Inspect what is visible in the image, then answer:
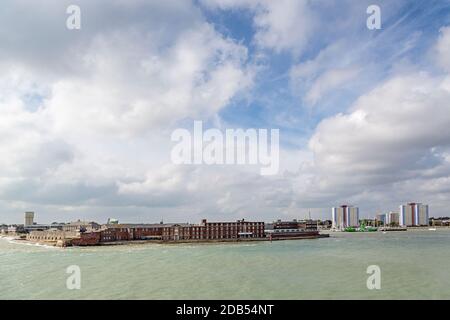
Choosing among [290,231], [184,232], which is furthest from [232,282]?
[290,231]

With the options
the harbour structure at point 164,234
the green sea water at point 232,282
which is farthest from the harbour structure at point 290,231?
the green sea water at point 232,282

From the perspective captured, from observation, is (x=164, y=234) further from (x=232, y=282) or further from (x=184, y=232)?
(x=232, y=282)

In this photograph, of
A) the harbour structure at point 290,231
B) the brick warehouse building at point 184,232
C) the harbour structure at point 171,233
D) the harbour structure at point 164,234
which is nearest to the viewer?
the harbour structure at point 164,234

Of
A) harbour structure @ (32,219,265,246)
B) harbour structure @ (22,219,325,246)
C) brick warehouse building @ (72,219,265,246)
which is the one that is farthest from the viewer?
brick warehouse building @ (72,219,265,246)

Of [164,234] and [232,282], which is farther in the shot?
[164,234]

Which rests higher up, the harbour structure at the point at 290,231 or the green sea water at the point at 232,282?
the green sea water at the point at 232,282

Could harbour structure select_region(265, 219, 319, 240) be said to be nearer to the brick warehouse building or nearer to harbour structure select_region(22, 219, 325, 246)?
harbour structure select_region(22, 219, 325, 246)

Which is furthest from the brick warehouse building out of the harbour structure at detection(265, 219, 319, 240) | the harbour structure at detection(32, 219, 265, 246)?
the harbour structure at detection(265, 219, 319, 240)

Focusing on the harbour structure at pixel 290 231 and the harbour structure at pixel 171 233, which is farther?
the harbour structure at pixel 290 231

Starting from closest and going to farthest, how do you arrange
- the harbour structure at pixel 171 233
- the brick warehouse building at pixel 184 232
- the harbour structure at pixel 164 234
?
the harbour structure at pixel 164 234 → the harbour structure at pixel 171 233 → the brick warehouse building at pixel 184 232

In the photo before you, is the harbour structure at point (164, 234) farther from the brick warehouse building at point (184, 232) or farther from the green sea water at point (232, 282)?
the green sea water at point (232, 282)
